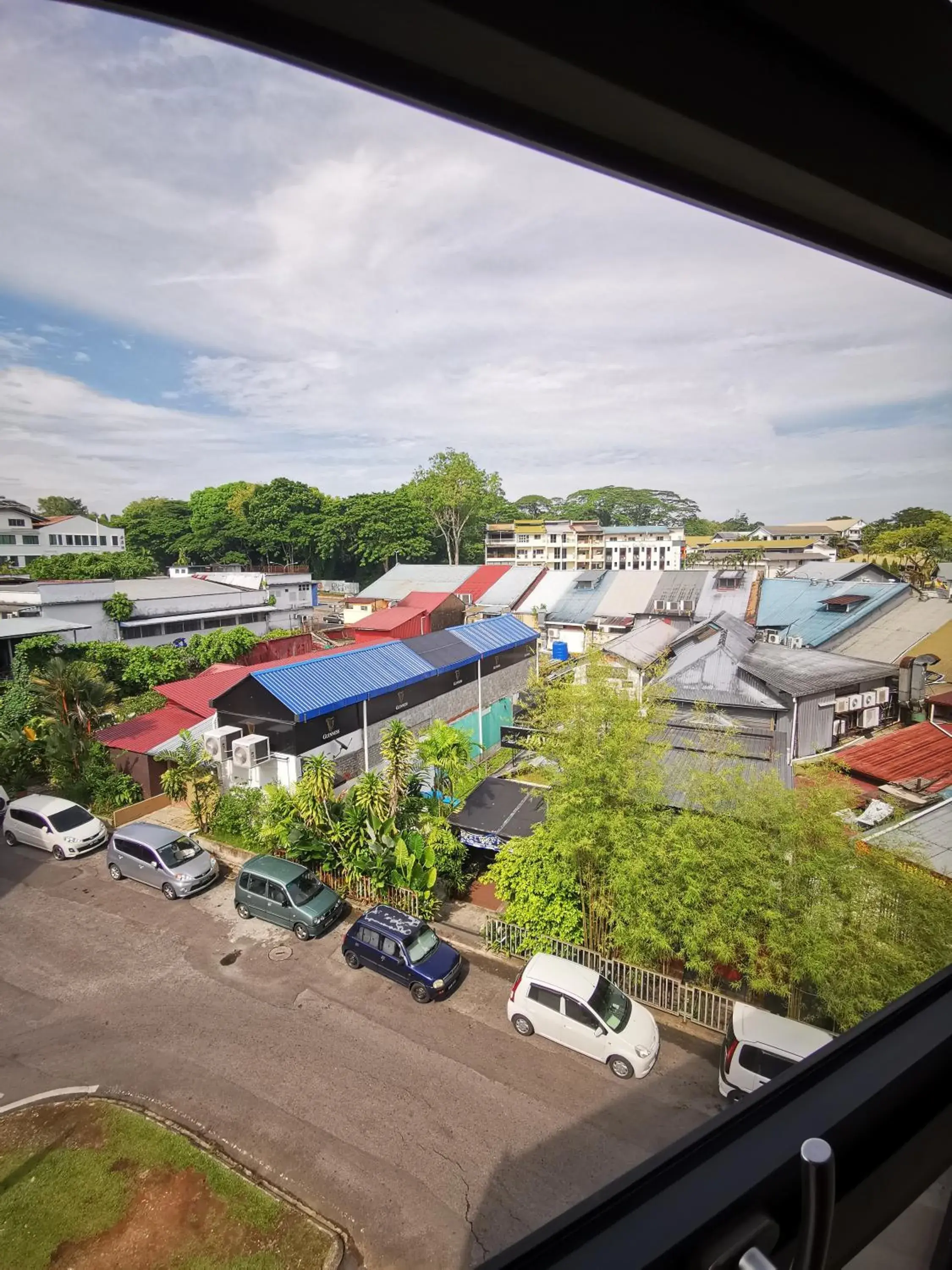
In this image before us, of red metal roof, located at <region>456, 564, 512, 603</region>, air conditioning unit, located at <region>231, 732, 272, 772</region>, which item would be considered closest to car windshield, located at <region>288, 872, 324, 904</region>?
air conditioning unit, located at <region>231, 732, 272, 772</region>

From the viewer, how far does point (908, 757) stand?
5.67m

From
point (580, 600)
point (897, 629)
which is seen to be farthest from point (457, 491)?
point (580, 600)

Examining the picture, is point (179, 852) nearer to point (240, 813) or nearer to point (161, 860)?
point (161, 860)

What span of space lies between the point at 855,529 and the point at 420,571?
1213 cm

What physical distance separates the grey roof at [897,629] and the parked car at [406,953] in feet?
21.3

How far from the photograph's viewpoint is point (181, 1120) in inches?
89.1

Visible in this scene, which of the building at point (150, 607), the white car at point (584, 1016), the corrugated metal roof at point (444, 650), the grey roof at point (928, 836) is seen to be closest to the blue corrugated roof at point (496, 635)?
the corrugated metal roof at point (444, 650)

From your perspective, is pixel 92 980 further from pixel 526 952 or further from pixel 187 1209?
pixel 526 952

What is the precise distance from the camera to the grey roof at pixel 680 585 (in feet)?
48.6

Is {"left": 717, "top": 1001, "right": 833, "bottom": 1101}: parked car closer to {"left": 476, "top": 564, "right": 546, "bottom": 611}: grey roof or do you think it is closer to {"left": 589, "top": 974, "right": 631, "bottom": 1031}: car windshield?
{"left": 589, "top": 974, "right": 631, "bottom": 1031}: car windshield

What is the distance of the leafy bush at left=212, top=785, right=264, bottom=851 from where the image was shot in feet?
19.8

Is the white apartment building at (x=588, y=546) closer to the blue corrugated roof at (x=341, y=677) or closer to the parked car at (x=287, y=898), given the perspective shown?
the blue corrugated roof at (x=341, y=677)

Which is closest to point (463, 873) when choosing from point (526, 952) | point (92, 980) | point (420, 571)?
point (526, 952)

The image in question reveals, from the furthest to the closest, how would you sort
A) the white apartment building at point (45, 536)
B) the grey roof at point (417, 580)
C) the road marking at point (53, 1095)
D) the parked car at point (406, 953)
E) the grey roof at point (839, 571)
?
the grey roof at point (417, 580)
the grey roof at point (839, 571)
the parked car at point (406, 953)
the road marking at point (53, 1095)
the white apartment building at point (45, 536)
